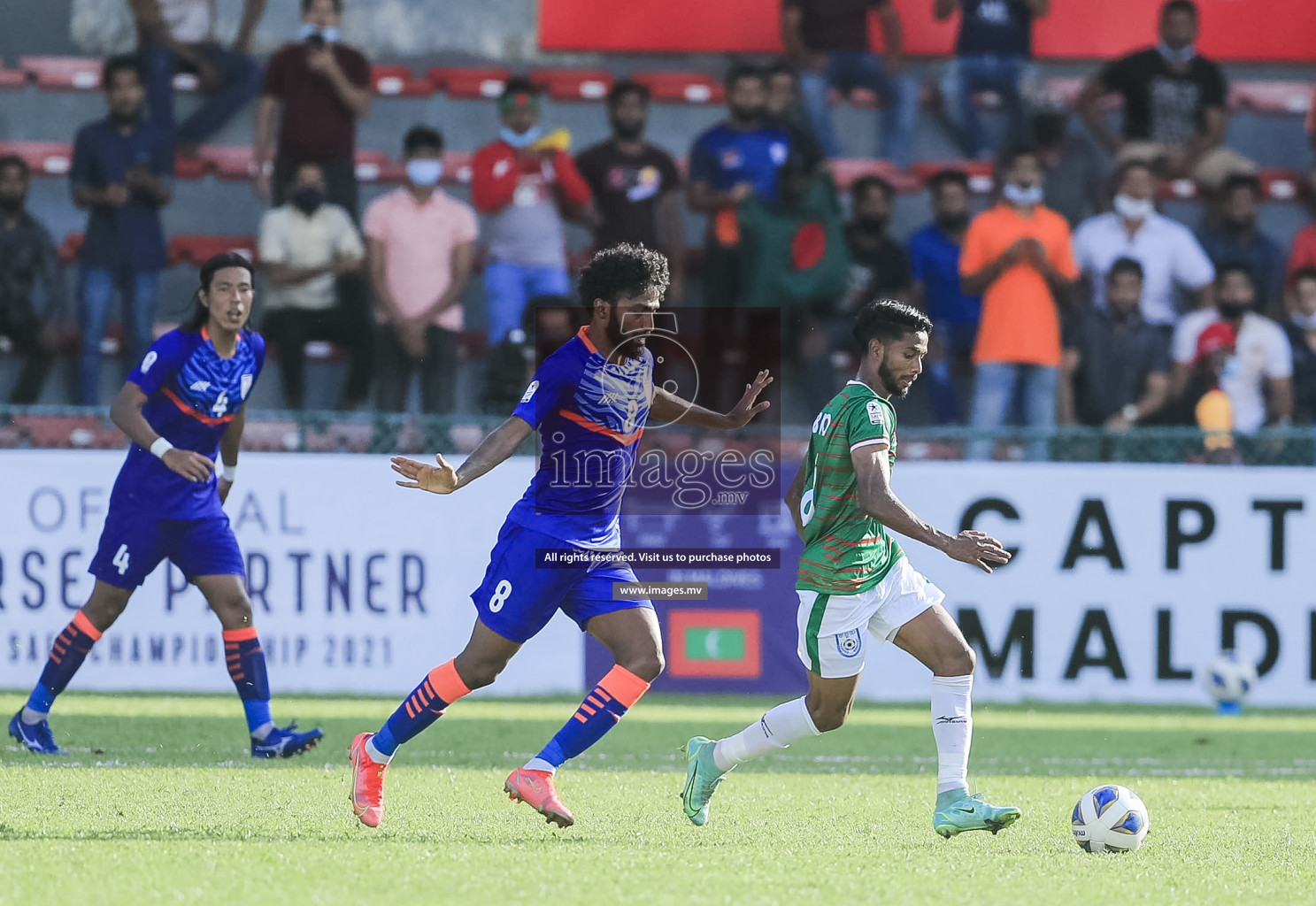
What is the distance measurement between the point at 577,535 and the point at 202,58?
9751 millimetres

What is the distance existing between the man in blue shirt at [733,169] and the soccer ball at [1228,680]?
4.29 m

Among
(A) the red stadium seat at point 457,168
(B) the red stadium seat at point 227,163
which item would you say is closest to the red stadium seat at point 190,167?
(B) the red stadium seat at point 227,163

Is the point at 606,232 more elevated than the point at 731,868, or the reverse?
the point at 606,232

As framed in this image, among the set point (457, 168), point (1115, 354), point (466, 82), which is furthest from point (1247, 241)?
point (466, 82)

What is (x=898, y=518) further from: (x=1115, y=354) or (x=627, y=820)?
(x=1115, y=354)

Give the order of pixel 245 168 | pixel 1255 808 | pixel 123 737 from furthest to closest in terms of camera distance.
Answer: pixel 245 168 → pixel 123 737 → pixel 1255 808

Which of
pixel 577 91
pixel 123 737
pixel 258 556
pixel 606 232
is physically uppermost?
pixel 577 91

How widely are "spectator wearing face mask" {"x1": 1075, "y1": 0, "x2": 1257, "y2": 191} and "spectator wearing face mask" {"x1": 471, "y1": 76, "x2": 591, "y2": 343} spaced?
4.67m

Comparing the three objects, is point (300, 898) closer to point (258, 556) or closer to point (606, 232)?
point (258, 556)

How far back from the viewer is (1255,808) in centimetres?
755

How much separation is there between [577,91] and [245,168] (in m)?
2.94

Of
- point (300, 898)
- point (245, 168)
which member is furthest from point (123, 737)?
point (245, 168)

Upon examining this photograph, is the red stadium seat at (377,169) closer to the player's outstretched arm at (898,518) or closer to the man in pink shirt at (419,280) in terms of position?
the man in pink shirt at (419,280)

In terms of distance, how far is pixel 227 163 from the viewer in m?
14.7
